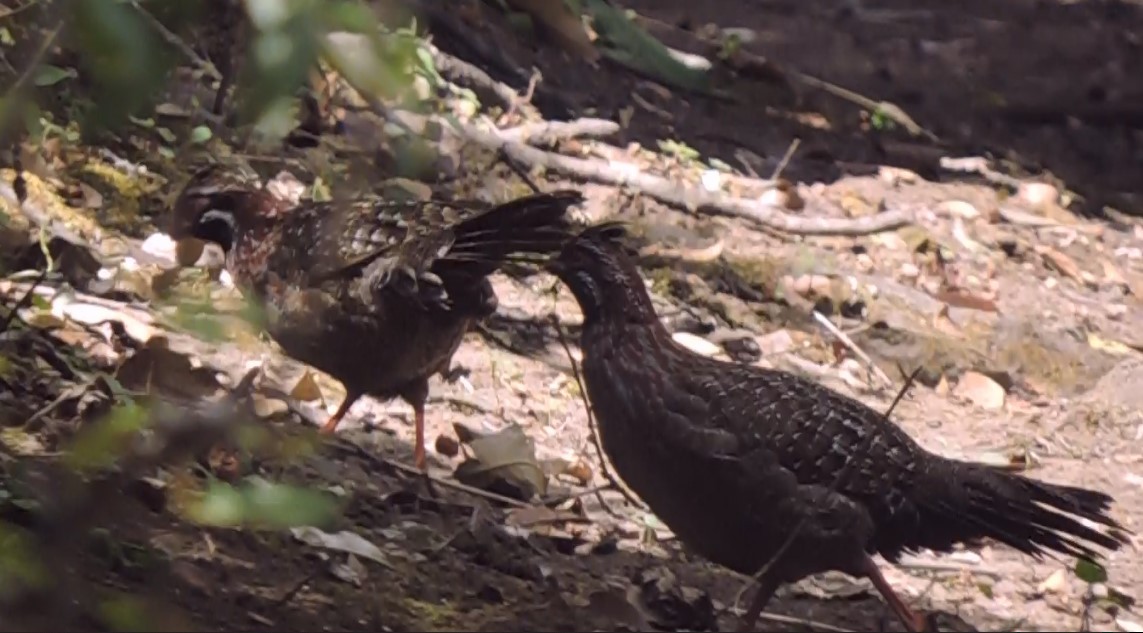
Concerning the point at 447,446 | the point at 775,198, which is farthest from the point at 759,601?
the point at 775,198

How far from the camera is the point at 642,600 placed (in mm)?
4113

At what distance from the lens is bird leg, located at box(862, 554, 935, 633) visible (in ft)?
13.6

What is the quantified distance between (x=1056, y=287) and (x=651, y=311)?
4219 millimetres

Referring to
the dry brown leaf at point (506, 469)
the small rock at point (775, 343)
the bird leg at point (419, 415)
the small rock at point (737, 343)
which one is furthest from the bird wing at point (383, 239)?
the small rock at point (775, 343)

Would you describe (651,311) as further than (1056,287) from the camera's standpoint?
No

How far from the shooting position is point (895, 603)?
4.19 meters

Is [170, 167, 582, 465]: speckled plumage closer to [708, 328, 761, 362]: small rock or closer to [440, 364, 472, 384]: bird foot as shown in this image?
[440, 364, 472, 384]: bird foot

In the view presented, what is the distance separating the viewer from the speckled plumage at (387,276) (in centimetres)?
439

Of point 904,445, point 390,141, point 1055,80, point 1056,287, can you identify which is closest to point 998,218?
point 1056,287

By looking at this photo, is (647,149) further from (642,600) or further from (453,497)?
(642,600)

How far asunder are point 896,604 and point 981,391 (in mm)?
2562

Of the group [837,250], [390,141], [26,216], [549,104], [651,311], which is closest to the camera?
[390,141]

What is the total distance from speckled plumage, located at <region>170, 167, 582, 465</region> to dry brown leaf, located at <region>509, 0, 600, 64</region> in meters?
2.39

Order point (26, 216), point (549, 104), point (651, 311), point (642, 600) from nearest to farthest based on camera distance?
point (642, 600) → point (651, 311) → point (26, 216) → point (549, 104)
